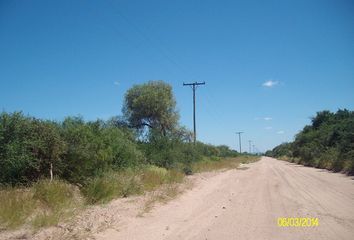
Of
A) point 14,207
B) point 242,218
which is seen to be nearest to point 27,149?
point 14,207

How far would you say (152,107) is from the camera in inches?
1973

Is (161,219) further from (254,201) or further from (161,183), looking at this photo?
(161,183)

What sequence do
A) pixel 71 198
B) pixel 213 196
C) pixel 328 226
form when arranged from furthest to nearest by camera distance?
pixel 213 196, pixel 71 198, pixel 328 226

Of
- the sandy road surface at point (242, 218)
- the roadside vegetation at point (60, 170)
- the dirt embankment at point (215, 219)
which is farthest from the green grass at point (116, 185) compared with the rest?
the sandy road surface at point (242, 218)

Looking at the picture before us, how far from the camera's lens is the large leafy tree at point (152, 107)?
4997 cm

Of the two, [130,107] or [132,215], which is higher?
[130,107]

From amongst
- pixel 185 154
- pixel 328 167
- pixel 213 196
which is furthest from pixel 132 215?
pixel 328 167

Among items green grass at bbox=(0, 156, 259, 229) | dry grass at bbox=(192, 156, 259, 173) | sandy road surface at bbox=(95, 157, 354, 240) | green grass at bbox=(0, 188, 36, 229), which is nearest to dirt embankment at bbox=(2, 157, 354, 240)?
A: sandy road surface at bbox=(95, 157, 354, 240)

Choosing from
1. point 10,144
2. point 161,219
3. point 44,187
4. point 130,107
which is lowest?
point 161,219

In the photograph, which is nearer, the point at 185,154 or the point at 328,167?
the point at 185,154

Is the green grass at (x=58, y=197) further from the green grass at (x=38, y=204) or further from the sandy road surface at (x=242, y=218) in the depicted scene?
the sandy road surface at (x=242, y=218)

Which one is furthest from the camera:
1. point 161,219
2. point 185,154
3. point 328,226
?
point 185,154

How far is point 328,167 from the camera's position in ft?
131

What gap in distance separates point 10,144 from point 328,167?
115 ft
